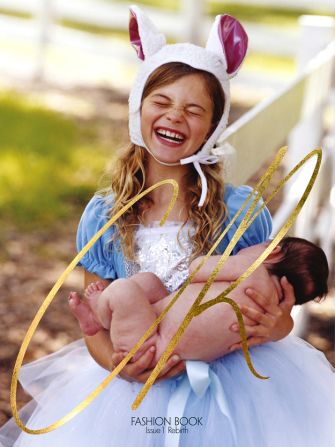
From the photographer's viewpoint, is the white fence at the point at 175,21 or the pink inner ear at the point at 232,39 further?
the white fence at the point at 175,21

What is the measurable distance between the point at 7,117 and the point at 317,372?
185 inches

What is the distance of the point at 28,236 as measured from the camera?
14.9ft

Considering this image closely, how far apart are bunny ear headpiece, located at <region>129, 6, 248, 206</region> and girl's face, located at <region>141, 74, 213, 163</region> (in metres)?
0.03

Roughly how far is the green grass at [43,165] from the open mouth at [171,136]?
3.10 m

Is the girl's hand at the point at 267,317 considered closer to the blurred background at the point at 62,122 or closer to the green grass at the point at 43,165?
the blurred background at the point at 62,122

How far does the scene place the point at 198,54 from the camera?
161 centimetres

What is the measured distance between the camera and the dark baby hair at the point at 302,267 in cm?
156

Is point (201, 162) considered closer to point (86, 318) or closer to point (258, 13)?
point (86, 318)

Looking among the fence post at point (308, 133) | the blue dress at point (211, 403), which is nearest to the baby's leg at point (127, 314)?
the blue dress at point (211, 403)

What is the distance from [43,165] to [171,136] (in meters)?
3.73

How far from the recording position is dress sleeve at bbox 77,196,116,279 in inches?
66.9

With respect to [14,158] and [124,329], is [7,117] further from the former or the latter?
[124,329]

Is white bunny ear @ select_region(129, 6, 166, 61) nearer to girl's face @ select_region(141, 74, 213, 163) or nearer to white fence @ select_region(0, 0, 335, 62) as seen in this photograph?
girl's face @ select_region(141, 74, 213, 163)

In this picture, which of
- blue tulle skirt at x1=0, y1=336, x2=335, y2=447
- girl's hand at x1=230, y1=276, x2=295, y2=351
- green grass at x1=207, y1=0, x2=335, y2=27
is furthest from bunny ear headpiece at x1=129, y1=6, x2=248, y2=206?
green grass at x1=207, y1=0, x2=335, y2=27
